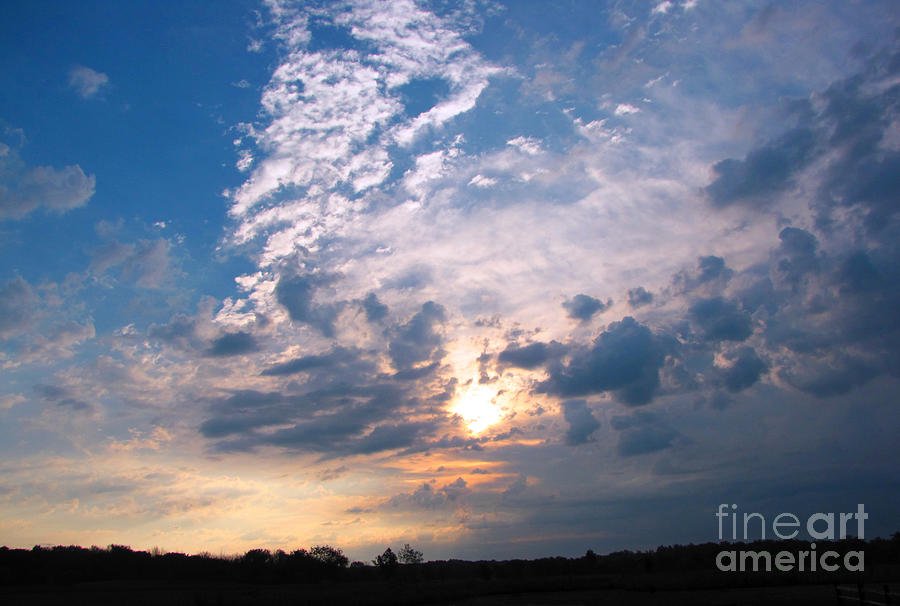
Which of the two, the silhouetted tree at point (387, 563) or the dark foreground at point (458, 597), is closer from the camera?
the dark foreground at point (458, 597)

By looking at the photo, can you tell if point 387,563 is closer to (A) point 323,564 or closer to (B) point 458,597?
(A) point 323,564

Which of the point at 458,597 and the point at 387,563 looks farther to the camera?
the point at 387,563

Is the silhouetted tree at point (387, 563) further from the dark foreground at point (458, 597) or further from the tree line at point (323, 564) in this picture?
the dark foreground at point (458, 597)

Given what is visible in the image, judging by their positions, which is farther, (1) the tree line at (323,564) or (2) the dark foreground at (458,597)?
(1) the tree line at (323,564)

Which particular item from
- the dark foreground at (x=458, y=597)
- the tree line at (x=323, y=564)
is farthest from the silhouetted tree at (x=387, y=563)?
the dark foreground at (x=458, y=597)

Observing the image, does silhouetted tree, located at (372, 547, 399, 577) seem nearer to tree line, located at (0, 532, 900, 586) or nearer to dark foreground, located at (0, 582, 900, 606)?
tree line, located at (0, 532, 900, 586)

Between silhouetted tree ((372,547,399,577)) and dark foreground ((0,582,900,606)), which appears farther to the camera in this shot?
silhouetted tree ((372,547,399,577))

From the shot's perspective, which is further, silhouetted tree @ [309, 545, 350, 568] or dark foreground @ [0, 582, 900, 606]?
silhouetted tree @ [309, 545, 350, 568]

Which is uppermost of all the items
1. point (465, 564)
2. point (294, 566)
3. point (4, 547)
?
point (4, 547)

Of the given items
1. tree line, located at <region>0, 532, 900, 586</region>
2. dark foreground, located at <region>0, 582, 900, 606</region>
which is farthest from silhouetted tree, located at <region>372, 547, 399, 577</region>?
dark foreground, located at <region>0, 582, 900, 606</region>

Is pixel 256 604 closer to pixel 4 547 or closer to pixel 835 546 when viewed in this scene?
pixel 4 547

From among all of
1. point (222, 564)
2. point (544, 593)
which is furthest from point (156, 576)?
point (544, 593)

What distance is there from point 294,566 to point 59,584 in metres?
45.4

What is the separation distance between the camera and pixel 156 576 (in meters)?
118
